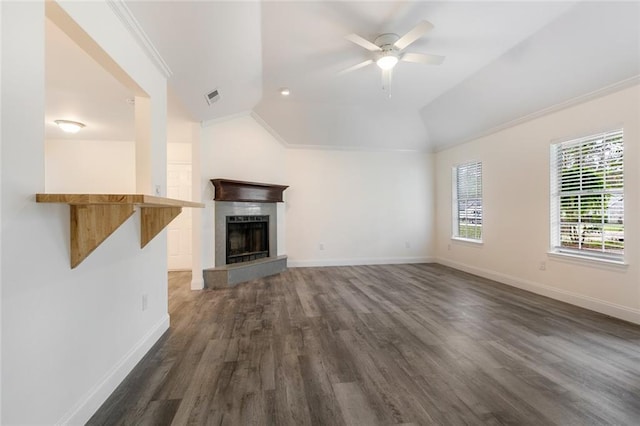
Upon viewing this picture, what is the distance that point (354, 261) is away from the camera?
5.81 metres

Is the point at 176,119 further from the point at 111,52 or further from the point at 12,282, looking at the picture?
the point at 12,282

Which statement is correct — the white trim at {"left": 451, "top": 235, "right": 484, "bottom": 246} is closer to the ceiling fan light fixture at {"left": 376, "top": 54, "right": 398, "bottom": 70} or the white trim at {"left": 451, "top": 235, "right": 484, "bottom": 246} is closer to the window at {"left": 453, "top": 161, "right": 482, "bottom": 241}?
the window at {"left": 453, "top": 161, "right": 482, "bottom": 241}

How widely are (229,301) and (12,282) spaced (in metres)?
2.56

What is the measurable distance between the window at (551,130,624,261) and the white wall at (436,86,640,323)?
3.9 inches

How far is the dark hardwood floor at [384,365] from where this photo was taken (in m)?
1.53

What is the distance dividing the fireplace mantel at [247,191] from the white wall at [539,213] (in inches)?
140

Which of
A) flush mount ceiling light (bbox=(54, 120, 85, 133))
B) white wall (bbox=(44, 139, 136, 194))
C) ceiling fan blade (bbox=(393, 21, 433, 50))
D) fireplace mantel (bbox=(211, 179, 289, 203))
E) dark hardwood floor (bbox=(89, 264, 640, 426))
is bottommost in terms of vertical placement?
dark hardwood floor (bbox=(89, 264, 640, 426))

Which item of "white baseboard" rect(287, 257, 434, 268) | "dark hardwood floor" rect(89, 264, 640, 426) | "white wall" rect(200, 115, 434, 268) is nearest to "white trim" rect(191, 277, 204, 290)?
"dark hardwood floor" rect(89, 264, 640, 426)

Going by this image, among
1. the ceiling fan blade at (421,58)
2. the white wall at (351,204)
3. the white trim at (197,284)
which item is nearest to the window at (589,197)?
the ceiling fan blade at (421,58)

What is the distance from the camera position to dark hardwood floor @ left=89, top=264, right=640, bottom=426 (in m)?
1.53

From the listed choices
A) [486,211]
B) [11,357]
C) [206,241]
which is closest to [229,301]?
[206,241]

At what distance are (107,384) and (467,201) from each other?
5608 mm

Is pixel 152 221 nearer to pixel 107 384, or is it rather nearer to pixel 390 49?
pixel 107 384

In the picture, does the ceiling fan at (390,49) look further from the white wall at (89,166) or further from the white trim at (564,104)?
the white wall at (89,166)
